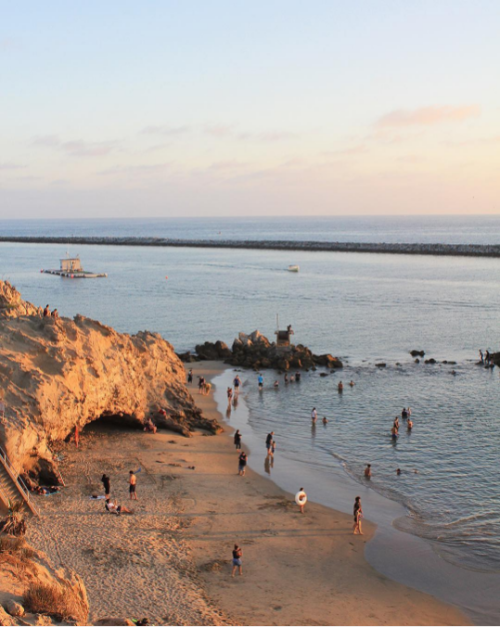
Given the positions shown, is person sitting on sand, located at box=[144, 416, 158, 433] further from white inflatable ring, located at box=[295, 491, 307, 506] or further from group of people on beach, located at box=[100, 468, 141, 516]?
white inflatable ring, located at box=[295, 491, 307, 506]

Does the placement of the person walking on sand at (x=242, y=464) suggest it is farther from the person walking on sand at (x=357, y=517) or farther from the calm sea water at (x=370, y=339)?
the person walking on sand at (x=357, y=517)

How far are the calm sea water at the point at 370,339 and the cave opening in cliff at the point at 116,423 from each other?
6.67m

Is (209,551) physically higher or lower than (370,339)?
lower

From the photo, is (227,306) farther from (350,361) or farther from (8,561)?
(8,561)

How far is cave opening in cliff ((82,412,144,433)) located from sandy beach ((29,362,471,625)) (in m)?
2.82

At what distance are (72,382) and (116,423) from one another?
5.38 metres

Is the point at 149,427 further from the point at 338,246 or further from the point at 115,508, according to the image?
the point at 338,246

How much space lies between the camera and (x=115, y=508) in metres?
18.1

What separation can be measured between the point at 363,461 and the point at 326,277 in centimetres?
7993

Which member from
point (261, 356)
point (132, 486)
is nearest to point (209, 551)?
point (132, 486)

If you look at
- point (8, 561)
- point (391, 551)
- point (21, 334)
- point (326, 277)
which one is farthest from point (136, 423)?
point (326, 277)

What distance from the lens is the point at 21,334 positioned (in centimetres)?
2230

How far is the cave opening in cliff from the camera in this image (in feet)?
85.6

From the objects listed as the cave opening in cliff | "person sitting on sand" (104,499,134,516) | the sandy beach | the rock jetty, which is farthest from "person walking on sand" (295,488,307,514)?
the rock jetty
